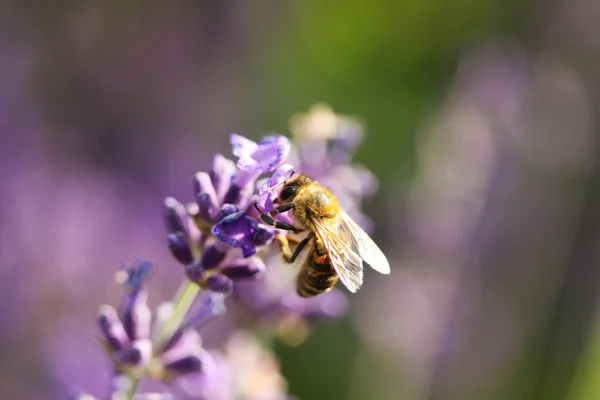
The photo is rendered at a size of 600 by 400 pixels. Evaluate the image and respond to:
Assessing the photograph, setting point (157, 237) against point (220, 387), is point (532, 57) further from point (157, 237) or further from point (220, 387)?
point (220, 387)

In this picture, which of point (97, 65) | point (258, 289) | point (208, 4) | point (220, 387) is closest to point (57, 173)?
point (97, 65)

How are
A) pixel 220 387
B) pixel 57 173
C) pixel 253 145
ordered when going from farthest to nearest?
pixel 57 173 → pixel 220 387 → pixel 253 145

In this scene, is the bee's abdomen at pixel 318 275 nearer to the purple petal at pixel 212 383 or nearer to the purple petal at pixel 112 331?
the purple petal at pixel 212 383

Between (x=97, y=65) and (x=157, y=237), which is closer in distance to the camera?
(x=157, y=237)

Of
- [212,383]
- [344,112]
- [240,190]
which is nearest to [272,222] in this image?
[240,190]

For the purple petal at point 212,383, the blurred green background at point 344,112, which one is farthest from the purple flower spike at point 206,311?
the blurred green background at point 344,112

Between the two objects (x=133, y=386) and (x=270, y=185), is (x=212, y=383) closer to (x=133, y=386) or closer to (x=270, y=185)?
(x=133, y=386)
